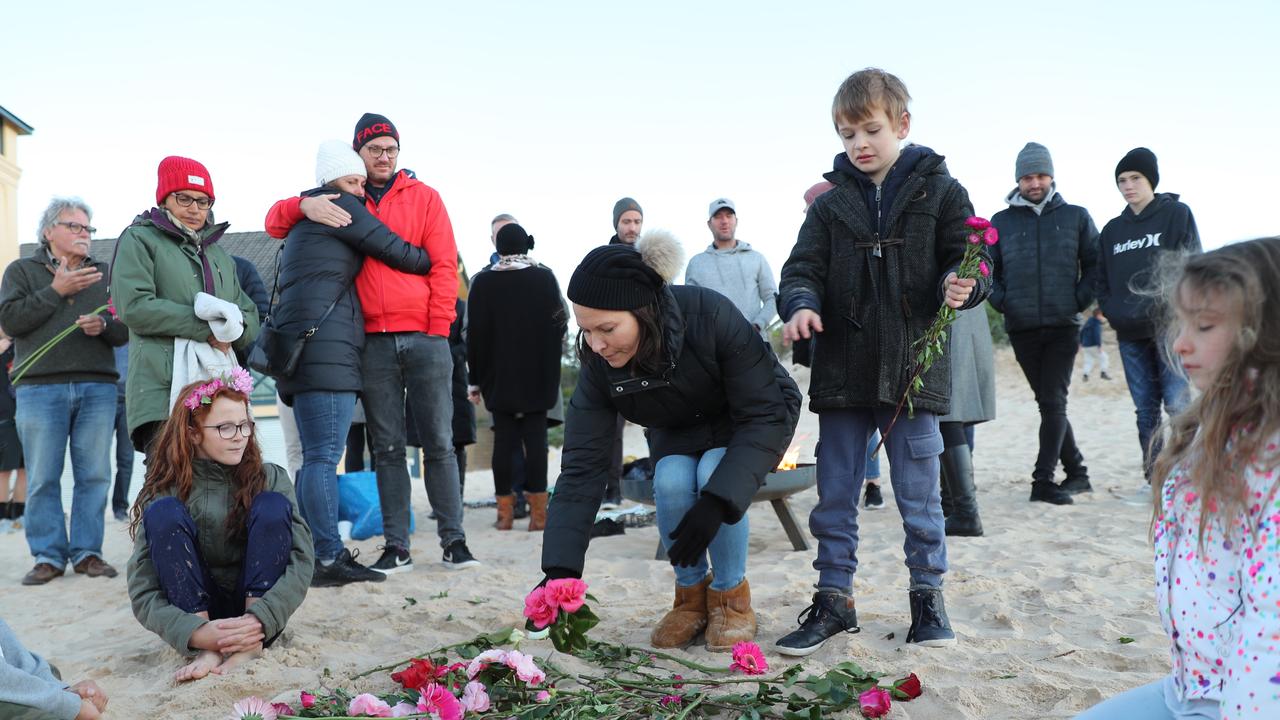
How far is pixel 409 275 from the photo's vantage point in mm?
4453

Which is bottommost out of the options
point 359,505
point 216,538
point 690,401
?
point 359,505

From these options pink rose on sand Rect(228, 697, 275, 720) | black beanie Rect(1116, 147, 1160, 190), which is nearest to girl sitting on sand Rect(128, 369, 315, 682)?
pink rose on sand Rect(228, 697, 275, 720)

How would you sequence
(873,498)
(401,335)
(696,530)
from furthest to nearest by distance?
(873,498) < (401,335) < (696,530)

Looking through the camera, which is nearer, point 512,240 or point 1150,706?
point 1150,706

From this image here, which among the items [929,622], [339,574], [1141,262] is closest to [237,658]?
[339,574]

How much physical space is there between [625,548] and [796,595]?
1652 mm

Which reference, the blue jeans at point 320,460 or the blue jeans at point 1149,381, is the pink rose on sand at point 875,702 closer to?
the blue jeans at point 320,460

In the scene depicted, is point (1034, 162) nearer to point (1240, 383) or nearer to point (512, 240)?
point (512, 240)

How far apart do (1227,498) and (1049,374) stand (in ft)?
15.6

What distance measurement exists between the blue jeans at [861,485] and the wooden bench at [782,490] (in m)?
1.14

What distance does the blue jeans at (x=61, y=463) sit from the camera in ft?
16.0

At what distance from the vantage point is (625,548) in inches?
210

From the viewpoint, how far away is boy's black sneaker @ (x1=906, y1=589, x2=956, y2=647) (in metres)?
2.97

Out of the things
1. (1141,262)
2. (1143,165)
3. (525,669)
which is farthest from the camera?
(1143,165)
